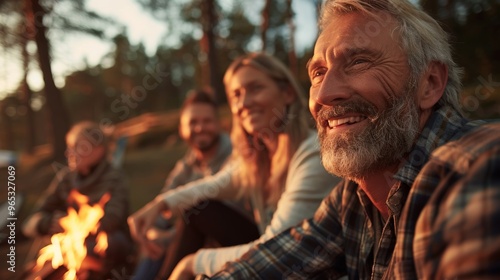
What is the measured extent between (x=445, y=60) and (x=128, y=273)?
10.4ft

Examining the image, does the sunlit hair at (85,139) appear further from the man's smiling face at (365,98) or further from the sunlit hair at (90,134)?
the man's smiling face at (365,98)

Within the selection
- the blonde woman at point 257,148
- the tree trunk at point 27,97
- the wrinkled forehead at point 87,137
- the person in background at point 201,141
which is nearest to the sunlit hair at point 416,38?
the blonde woman at point 257,148

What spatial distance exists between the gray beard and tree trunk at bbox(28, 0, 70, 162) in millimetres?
9864

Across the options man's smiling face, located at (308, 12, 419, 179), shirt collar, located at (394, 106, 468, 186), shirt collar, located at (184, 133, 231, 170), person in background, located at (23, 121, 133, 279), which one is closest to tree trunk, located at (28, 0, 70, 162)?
person in background, located at (23, 121, 133, 279)

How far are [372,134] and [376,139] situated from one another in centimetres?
2

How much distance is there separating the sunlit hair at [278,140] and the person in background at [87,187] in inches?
56.8

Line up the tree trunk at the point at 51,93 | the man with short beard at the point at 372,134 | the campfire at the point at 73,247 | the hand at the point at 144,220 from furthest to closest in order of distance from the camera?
the tree trunk at the point at 51,93, the hand at the point at 144,220, the campfire at the point at 73,247, the man with short beard at the point at 372,134

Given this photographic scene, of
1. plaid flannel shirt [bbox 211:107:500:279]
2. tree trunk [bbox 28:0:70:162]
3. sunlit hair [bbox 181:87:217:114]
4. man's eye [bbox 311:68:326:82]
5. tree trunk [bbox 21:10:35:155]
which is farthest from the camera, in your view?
tree trunk [bbox 21:10:35:155]

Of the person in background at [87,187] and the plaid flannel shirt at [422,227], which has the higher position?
the plaid flannel shirt at [422,227]

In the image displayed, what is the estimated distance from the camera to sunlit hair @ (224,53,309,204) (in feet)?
9.25

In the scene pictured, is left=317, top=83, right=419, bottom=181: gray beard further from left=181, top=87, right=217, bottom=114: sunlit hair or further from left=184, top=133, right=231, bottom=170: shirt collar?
left=181, top=87, right=217, bottom=114: sunlit hair

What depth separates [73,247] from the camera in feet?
9.35

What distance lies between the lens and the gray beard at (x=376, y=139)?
150cm

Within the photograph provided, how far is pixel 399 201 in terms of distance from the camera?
1320 millimetres
